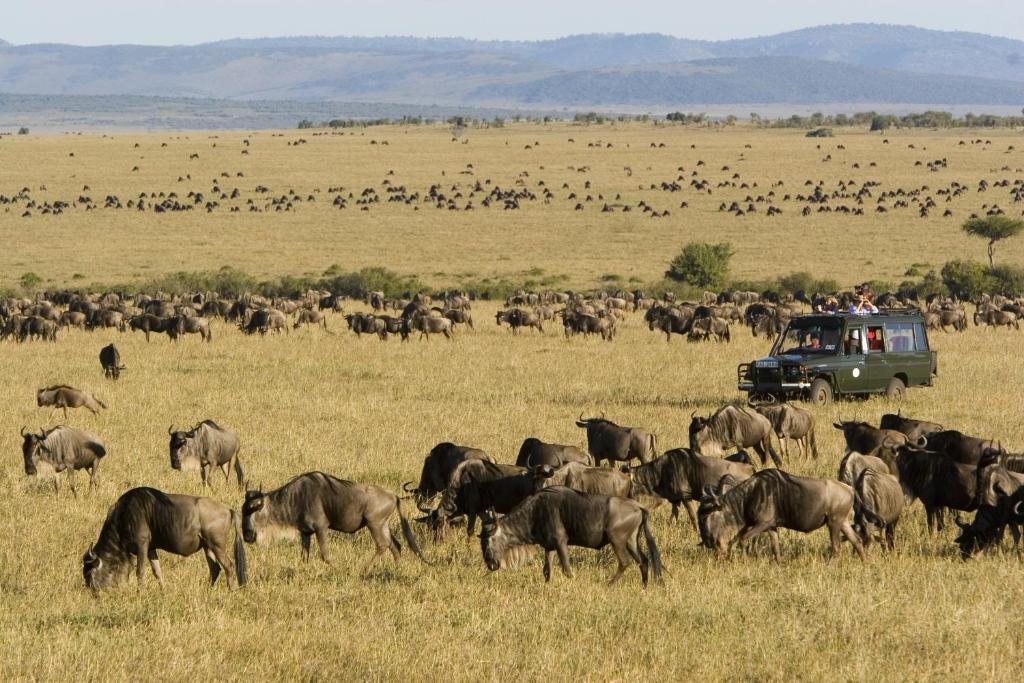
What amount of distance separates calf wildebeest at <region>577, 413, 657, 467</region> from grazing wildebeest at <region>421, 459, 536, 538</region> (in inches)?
111

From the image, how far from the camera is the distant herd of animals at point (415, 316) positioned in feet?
112

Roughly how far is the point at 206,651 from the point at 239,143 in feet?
378

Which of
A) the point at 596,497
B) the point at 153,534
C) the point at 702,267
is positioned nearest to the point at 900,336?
the point at 596,497

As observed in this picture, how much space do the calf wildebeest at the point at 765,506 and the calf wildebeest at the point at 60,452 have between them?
696 centimetres

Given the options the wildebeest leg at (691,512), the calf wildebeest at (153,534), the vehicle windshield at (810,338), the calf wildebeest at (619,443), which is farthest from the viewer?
the vehicle windshield at (810,338)

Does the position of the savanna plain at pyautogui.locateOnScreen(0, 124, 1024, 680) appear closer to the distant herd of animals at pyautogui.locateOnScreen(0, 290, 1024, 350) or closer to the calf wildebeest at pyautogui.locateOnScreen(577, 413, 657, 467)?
the distant herd of animals at pyautogui.locateOnScreen(0, 290, 1024, 350)

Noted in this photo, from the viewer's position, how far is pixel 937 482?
1297 centimetres

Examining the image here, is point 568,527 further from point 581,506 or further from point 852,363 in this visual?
point 852,363

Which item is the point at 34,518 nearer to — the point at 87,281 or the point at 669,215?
the point at 87,281

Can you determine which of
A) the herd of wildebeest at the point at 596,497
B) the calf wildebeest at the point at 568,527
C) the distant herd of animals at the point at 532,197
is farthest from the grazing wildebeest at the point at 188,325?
the distant herd of animals at the point at 532,197

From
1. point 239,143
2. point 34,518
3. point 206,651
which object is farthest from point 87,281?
point 239,143

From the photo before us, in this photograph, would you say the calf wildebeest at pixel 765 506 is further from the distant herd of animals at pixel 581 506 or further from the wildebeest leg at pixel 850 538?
the wildebeest leg at pixel 850 538

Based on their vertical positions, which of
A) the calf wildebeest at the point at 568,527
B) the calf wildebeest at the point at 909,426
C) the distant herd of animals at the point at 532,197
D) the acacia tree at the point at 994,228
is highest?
the calf wildebeest at the point at 568,527

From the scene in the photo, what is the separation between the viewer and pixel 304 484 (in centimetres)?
1178
